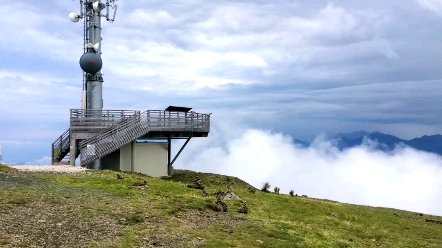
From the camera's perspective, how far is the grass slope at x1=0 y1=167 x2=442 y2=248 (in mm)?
14095

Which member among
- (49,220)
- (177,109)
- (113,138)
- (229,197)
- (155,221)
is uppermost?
(177,109)

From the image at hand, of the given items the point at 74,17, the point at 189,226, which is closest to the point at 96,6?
the point at 74,17

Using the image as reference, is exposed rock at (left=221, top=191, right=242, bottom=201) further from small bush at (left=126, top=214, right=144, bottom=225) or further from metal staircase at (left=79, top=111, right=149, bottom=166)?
metal staircase at (left=79, top=111, right=149, bottom=166)

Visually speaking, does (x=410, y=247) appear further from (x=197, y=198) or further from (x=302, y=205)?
(x=197, y=198)

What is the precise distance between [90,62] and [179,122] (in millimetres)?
13700

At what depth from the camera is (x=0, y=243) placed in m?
12.2

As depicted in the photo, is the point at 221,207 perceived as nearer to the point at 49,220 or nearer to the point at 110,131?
the point at 49,220

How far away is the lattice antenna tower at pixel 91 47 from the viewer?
156 ft

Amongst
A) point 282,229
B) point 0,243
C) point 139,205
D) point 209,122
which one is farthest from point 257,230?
point 209,122

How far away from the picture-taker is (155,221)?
1686 centimetres

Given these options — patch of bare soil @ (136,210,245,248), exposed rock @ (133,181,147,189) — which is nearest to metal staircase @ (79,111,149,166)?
exposed rock @ (133,181,147,189)

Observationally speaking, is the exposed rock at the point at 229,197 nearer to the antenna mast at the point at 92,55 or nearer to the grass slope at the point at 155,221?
the grass slope at the point at 155,221

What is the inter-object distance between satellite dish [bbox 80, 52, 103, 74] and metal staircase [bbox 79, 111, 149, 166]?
36.6 feet

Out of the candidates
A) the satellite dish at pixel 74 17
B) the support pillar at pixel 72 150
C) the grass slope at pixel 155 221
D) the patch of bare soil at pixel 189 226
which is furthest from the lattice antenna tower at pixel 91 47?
the patch of bare soil at pixel 189 226
